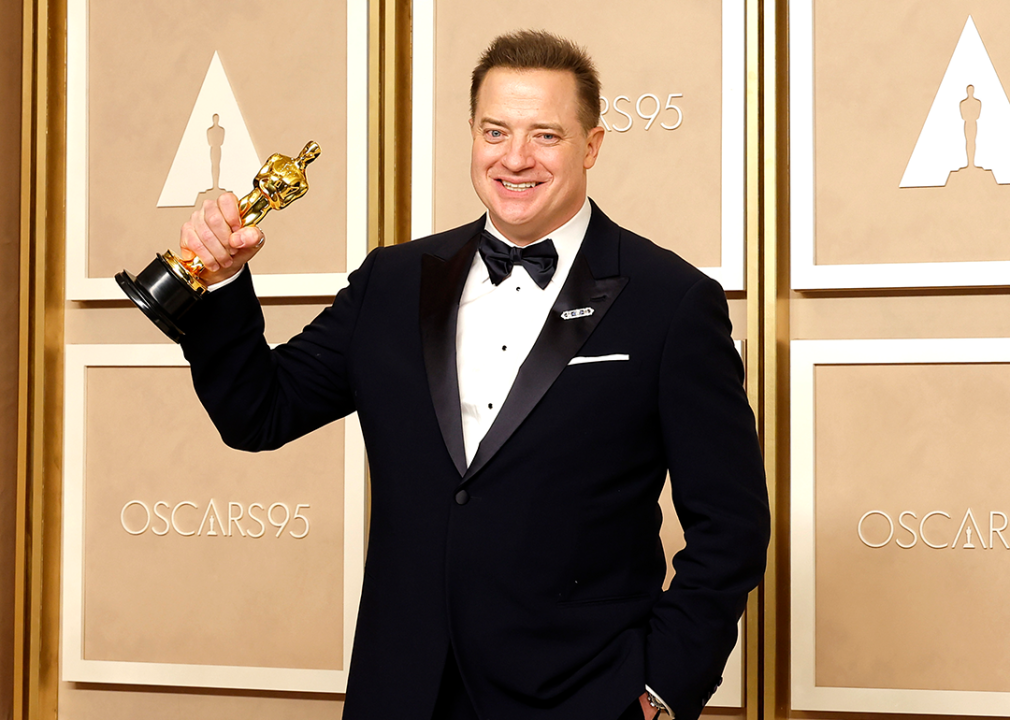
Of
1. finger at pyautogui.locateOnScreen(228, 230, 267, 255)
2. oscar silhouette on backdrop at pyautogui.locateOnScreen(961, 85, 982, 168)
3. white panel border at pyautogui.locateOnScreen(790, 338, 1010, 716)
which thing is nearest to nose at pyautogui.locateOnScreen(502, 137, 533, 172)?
finger at pyautogui.locateOnScreen(228, 230, 267, 255)

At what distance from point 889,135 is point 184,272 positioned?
177 centimetres

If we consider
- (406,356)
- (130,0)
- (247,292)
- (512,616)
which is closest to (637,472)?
(512,616)

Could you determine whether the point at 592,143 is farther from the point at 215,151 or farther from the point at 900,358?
the point at 215,151

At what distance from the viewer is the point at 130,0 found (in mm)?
2779

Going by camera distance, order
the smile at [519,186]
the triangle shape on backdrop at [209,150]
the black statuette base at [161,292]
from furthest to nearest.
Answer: the triangle shape on backdrop at [209,150] → the smile at [519,186] → the black statuette base at [161,292]

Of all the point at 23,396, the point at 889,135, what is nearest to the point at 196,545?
the point at 23,396

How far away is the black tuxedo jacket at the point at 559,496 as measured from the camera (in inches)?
54.9

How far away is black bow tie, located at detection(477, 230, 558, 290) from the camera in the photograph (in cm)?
152

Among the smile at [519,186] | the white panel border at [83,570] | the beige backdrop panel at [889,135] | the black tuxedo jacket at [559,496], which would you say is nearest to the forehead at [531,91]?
the smile at [519,186]

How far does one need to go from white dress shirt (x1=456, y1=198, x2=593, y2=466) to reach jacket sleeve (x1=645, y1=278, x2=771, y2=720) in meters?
0.20

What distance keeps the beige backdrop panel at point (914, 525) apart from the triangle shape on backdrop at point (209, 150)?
161cm

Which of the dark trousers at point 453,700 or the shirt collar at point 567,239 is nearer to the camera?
the dark trousers at point 453,700

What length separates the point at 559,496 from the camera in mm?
1404

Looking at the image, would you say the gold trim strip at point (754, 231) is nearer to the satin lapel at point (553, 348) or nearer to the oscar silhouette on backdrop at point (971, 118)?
the oscar silhouette on backdrop at point (971, 118)
